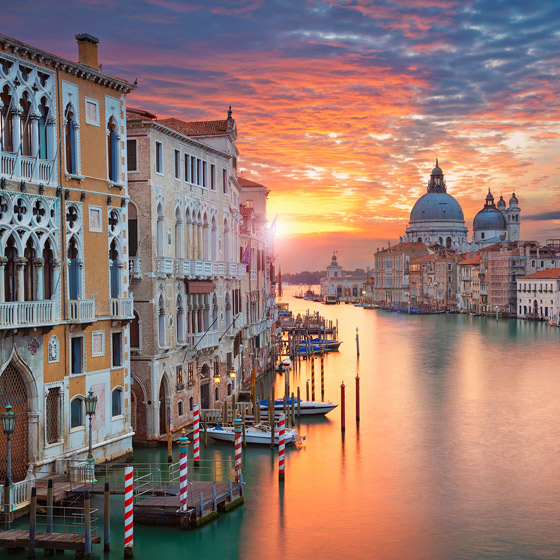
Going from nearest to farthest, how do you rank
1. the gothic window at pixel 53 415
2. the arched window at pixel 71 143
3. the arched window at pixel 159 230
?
the gothic window at pixel 53 415
the arched window at pixel 71 143
the arched window at pixel 159 230

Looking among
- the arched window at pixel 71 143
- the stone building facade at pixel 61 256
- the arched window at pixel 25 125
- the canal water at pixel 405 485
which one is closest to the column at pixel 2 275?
the stone building facade at pixel 61 256

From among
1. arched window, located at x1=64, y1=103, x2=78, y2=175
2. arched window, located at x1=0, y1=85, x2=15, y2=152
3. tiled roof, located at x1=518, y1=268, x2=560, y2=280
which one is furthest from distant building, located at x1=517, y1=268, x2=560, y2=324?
arched window, located at x1=0, y1=85, x2=15, y2=152

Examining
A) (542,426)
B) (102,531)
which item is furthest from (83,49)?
(542,426)

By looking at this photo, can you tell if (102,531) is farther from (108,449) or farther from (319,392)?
(319,392)

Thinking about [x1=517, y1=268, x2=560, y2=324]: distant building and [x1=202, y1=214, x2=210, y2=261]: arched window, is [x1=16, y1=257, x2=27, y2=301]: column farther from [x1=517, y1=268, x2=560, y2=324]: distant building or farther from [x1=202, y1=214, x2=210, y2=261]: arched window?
[x1=517, y1=268, x2=560, y2=324]: distant building

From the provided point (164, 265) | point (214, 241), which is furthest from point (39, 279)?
point (214, 241)

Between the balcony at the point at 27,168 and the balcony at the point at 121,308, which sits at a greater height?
the balcony at the point at 27,168

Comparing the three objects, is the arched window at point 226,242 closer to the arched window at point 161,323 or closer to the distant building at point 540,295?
the arched window at point 161,323
